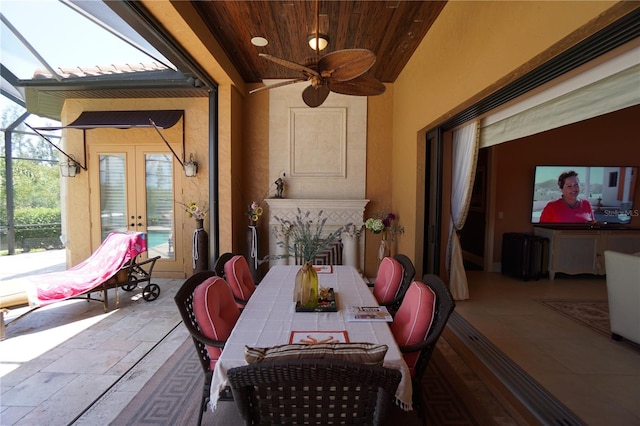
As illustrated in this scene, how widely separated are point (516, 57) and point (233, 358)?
243 centimetres

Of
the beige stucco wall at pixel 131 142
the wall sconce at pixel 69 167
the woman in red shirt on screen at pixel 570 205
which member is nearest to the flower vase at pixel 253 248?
the beige stucco wall at pixel 131 142

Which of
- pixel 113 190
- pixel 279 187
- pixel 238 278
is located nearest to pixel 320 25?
pixel 279 187

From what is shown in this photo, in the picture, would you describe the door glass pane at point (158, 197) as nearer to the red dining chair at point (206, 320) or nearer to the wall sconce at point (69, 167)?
the wall sconce at point (69, 167)

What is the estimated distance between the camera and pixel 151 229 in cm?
510

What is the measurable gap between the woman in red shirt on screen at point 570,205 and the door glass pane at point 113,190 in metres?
7.52

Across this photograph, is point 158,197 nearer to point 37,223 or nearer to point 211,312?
point 211,312

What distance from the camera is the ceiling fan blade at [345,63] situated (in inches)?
72.3

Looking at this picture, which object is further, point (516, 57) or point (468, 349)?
point (468, 349)

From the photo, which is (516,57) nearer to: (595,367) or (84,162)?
(595,367)

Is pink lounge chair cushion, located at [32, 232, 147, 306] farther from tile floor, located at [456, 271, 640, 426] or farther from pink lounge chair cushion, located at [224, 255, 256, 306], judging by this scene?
tile floor, located at [456, 271, 640, 426]

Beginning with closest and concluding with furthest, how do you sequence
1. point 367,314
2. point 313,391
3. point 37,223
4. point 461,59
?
point 313,391 < point 367,314 < point 461,59 < point 37,223

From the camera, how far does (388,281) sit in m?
2.50

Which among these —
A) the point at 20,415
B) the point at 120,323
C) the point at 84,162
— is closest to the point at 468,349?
the point at 20,415

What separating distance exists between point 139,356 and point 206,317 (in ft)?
5.12
